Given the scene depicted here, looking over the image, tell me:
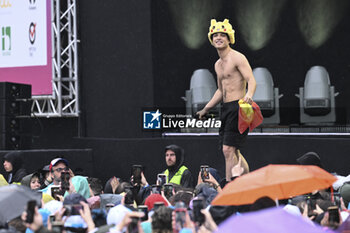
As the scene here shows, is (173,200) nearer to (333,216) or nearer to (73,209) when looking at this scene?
(73,209)

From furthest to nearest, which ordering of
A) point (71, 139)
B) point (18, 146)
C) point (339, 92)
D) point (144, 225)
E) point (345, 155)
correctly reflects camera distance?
point (71, 139) → point (339, 92) → point (18, 146) → point (345, 155) → point (144, 225)

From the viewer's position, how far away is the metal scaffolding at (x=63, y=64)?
35.9 feet

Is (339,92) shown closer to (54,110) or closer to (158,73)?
(158,73)

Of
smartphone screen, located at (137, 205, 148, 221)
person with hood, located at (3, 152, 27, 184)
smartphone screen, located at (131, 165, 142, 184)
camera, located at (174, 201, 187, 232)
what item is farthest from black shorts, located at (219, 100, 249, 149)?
person with hood, located at (3, 152, 27, 184)

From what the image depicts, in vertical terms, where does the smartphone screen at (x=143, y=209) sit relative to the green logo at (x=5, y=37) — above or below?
below

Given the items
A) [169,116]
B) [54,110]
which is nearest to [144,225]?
[169,116]

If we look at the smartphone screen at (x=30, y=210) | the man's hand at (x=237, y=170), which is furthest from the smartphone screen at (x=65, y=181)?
the smartphone screen at (x=30, y=210)

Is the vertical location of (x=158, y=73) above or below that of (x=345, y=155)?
above

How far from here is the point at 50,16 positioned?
1122 cm

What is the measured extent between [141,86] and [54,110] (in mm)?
1972

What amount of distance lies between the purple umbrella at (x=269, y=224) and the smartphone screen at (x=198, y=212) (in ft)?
4.05

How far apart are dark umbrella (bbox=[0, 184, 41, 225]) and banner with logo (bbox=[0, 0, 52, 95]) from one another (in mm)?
7219

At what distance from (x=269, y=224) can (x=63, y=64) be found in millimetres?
9102

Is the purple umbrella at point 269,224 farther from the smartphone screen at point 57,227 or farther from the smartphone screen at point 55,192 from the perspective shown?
the smartphone screen at point 55,192
